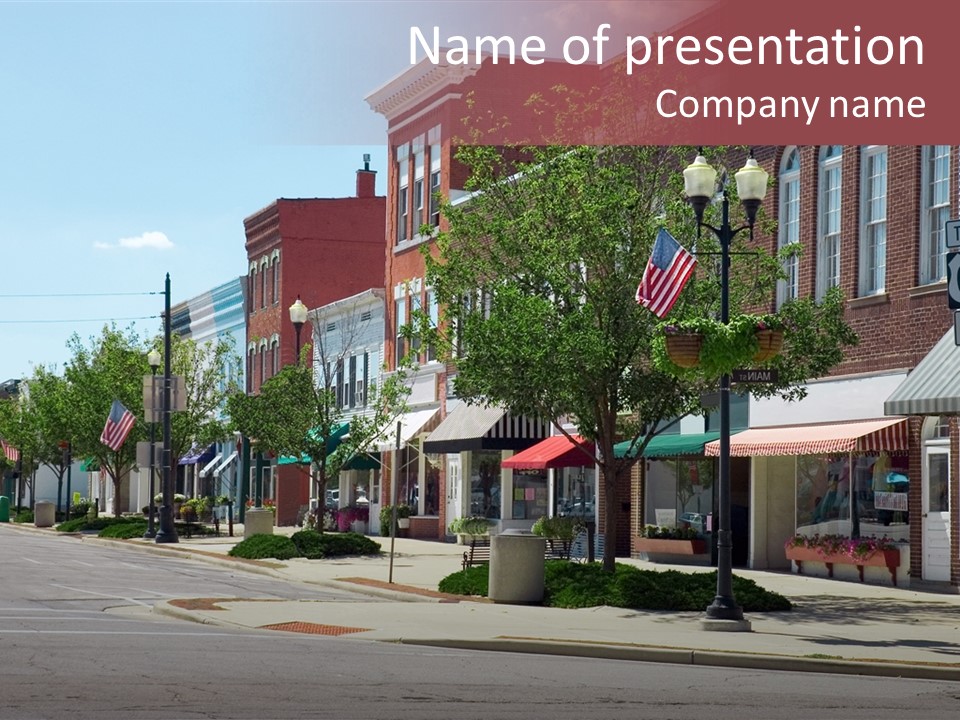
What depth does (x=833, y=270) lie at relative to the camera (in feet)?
94.7

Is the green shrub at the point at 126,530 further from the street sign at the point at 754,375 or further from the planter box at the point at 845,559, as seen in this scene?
the street sign at the point at 754,375

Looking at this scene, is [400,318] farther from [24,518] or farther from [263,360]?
[24,518]

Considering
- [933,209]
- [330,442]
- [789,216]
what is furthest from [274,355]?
[933,209]

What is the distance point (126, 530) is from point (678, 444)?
67.1 feet

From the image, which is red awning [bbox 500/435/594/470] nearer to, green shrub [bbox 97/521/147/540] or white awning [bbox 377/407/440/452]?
white awning [bbox 377/407/440/452]

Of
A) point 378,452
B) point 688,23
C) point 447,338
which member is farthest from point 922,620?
point 378,452

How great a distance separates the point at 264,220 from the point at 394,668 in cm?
4842

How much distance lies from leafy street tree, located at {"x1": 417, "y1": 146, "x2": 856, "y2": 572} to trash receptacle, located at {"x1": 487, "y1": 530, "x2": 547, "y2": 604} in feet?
4.33

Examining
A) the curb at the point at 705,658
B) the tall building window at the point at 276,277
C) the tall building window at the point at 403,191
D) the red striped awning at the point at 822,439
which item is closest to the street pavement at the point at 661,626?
the curb at the point at 705,658

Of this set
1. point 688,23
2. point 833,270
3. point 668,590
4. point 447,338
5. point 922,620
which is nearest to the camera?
point 922,620

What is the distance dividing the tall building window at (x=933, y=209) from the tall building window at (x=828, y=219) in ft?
8.48

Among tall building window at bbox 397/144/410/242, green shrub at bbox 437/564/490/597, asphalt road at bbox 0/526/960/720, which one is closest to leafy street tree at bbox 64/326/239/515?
tall building window at bbox 397/144/410/242

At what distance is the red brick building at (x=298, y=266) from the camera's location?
59.3 meters

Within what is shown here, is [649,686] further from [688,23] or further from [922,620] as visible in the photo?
[688,23]
